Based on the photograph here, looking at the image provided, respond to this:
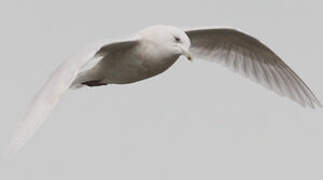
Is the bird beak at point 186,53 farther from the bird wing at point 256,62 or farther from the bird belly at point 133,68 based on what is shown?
the bird wing at point 256,62

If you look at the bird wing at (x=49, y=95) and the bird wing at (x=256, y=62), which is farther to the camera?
the bird wing at (x=256, y=62)

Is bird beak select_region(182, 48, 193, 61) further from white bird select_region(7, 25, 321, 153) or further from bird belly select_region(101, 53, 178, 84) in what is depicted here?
bird belly select_region(101, 53, 178, 84)

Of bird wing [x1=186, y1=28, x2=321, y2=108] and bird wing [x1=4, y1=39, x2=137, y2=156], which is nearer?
bird wing [x1=4, y1=39, x2=137, y2=156]

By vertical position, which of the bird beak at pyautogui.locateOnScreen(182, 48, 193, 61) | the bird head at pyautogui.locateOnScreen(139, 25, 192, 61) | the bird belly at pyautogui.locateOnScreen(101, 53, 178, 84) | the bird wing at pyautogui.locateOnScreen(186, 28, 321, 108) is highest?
the bird head at pyautogui.locateOnScreen(139, 25, 192, 61)

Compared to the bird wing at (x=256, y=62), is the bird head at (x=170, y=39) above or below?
above

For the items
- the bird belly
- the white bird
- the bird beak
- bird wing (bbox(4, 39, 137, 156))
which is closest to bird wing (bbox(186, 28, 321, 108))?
the white bird

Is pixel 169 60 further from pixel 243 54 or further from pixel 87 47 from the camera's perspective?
pixel 243 54

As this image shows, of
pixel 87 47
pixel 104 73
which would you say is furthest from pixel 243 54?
pixel 87 47

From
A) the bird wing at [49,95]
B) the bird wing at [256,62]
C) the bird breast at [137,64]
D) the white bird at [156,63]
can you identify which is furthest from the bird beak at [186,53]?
the bird wing at [256,62]
